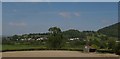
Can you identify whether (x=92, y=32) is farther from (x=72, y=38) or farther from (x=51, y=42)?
(x=51, y=42)

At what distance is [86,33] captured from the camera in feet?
84.4

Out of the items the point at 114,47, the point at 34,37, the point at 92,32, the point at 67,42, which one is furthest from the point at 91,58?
the point at 34,37

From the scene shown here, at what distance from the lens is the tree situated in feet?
73.7

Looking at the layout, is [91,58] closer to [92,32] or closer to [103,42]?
[103,42]

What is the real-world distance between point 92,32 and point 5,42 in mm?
8183

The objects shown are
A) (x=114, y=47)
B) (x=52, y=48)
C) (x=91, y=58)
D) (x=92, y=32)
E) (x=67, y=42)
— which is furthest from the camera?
(x=92, y=32)

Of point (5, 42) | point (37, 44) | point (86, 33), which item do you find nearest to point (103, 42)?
point (86, 33)

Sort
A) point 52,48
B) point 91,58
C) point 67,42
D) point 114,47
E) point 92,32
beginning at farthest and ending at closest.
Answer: point 92,32 < point 67,42 < point 52,48 < point 114,47 < point 91,58

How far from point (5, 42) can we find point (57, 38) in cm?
527

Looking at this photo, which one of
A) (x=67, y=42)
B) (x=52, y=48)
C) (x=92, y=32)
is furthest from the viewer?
(x=92, y=32)

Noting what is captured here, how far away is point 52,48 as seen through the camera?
2219 cm

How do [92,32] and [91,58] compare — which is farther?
[92,32]

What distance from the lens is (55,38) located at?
2244 cm

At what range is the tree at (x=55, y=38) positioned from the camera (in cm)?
2247
